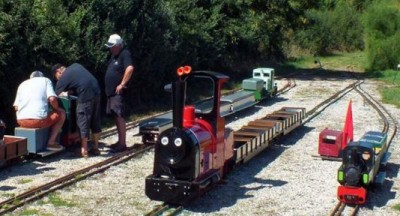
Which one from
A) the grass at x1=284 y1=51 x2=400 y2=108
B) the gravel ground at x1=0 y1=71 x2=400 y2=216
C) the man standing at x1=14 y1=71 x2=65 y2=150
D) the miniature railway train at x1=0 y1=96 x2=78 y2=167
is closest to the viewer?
the gravel ground at x1=0 y1=71 x2=400 y2=216

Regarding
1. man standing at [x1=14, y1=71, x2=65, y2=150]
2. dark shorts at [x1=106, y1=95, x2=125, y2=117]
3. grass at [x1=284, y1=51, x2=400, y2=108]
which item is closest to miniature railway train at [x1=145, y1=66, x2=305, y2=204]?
dark shorts at [x1=106, y1=95, x2=125, y2=117]

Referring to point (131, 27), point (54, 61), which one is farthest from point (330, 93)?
point (54, 61)

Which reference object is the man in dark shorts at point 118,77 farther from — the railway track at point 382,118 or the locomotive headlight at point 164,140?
the railway track at point 382,118

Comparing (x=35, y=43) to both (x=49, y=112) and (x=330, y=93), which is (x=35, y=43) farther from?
(x=330, y=93)

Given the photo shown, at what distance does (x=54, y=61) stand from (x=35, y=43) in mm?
758

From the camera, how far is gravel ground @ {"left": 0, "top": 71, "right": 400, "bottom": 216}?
9.43 m

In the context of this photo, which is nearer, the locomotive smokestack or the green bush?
the locomotive smokestack

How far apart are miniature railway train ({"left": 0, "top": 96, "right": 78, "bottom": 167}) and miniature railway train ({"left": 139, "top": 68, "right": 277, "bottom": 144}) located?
5.40 feet

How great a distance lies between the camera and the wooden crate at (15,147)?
35.9ft

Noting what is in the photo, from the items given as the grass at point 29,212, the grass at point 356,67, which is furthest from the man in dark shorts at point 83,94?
the grass at point 356,67

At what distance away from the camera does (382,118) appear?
19.2m

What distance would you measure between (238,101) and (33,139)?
8319mm

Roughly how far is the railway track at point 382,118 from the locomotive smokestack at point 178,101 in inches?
99.3

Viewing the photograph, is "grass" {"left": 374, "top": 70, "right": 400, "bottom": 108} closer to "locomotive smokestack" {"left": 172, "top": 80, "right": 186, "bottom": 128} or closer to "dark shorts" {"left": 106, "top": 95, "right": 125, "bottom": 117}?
"dark shorts" {"left": 106, "top": 95, "right": 125, "bottom": 117}
